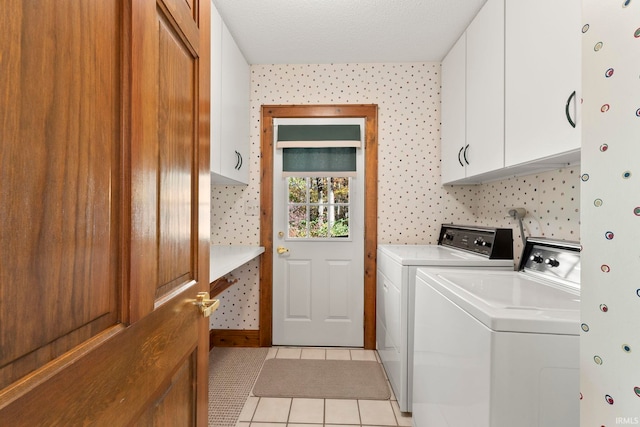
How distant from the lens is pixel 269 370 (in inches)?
92.6

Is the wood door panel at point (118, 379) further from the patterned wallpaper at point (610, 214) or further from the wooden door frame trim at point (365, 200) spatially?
the wooden door frame trim at point (365, 200)

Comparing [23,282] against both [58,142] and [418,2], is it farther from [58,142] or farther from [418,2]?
[418,2]

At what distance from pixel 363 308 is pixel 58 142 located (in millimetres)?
2625

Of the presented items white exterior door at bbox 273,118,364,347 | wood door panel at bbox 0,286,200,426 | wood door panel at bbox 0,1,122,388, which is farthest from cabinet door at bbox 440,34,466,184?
wood door panel at bbox 0,1,122,388

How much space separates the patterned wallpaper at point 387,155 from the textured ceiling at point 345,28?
13cm

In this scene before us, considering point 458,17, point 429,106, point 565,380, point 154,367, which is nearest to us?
point 154,367

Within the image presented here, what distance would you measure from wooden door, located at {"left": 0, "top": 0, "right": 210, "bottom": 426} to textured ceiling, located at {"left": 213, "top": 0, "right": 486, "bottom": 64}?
1500mm

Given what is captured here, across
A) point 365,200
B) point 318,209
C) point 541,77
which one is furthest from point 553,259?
A: point 318,209

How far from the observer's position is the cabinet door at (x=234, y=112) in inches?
83.5

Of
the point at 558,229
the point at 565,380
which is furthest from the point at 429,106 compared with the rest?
the point at 565,380

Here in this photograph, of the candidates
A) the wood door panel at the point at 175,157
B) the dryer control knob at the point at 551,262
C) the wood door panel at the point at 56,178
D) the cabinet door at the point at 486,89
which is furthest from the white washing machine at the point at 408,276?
the wood door panel at the point at 56,178

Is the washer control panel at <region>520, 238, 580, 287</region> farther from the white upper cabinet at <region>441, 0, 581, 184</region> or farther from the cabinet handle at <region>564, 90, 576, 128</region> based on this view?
the cabinet handle at <region>564, 90, 576, 128</region>

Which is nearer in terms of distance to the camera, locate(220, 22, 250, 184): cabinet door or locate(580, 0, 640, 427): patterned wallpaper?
locate(580, 0, 640, 427): patterned wallpaper

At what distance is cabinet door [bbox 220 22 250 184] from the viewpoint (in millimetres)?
2121
